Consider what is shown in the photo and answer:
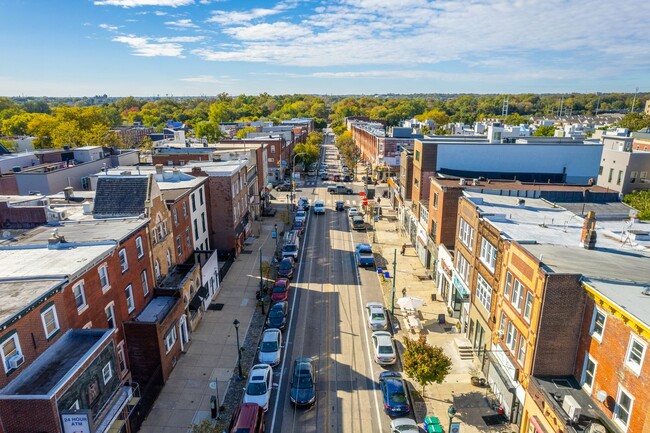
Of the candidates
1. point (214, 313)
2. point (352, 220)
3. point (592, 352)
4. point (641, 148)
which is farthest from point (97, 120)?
point (641, 148)

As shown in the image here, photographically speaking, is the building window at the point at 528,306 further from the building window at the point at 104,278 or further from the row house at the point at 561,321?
the building window at the point at 104,278

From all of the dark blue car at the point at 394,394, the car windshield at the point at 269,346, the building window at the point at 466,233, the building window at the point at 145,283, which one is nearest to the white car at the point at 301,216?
the building window at the point at 466,233

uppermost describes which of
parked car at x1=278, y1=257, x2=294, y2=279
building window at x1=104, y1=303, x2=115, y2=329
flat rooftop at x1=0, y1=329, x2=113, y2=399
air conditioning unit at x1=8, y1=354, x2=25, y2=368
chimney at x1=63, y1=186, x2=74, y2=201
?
chimney at x1=63, y1=186, x2=74, y2=201

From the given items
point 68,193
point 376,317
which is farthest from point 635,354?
point 68,193

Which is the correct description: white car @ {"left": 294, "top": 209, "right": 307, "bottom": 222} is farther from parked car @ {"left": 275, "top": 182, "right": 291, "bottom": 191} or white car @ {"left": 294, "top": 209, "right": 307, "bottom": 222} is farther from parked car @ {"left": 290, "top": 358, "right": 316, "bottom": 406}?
parked car @ {"left": 290, "top": 358, "right": 316, "bottom": 406}

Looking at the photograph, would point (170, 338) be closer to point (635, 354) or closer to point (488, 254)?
point (488, 254)

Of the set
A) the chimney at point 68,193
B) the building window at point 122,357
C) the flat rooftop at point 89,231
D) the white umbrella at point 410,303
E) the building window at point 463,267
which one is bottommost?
the white umbrella at point 410,303

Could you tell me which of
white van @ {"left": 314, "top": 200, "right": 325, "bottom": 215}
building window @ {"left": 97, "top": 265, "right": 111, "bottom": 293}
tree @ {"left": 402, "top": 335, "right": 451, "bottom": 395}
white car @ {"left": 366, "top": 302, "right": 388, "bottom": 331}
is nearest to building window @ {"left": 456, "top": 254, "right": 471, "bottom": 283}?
white car @ {"left": 366, "top": 302, "right": 388, "bottom": 331}
